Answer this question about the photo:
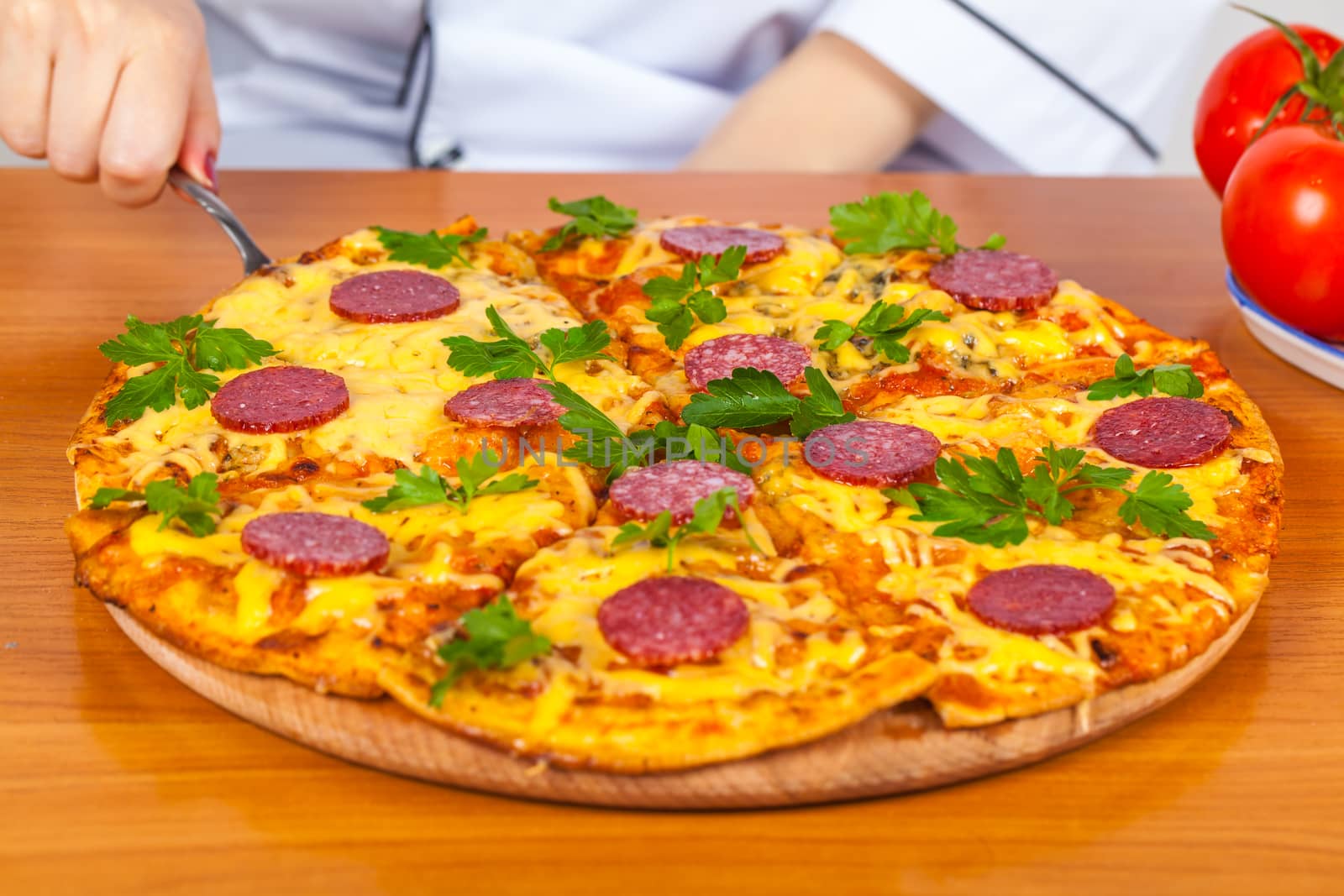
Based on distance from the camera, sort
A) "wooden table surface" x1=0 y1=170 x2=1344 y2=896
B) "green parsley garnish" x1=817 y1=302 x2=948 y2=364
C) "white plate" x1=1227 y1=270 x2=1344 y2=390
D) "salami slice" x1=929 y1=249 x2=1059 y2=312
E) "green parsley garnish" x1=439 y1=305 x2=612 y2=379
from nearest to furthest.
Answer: "wooden table surface" x1=0 y1=170 x2=1344 y2=896 < "green parsley garnish" x1=439 y1=305 x2=612 y2=379 < "green parsley garnish" x1=817 y1=302 x2=948 y2=364 < "salami slice" x1=929 y1=249 x2=1059 y2=312 < "white plate" x1=1227 y1=270 x2=1344 y2=390

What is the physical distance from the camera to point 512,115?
3.26m

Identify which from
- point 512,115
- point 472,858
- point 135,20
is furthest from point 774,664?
point 512,115

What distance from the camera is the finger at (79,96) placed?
2.20 meters

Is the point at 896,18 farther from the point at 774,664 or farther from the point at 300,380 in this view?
the point at 774,664

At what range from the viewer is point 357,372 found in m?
1.72

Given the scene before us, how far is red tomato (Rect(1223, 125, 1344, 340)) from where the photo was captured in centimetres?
196

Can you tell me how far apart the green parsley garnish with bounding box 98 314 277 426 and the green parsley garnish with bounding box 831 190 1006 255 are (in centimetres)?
92

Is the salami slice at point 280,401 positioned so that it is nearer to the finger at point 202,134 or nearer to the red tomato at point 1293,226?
the finger at point 202,134

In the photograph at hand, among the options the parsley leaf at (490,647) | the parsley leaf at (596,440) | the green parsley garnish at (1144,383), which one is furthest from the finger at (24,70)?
the green parsley garnish at (1144,383)

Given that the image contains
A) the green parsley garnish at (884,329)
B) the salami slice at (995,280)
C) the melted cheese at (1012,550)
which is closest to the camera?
the melted cheese at (1012,550)

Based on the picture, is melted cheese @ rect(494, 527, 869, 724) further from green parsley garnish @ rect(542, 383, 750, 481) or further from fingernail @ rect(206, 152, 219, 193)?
fingernail @ rect(206, 152, 219, 193)

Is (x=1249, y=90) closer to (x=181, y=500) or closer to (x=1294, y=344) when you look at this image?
(x=1294, y=344)

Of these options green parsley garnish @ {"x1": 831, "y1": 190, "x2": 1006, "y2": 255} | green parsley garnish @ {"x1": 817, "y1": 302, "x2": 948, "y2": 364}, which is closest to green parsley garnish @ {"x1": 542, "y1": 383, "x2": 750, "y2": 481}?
green parsley garnish @ {"x1": 817, "y1": 302, "x2": 948, "y2": 364}

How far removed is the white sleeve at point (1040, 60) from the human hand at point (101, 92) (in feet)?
4.80
